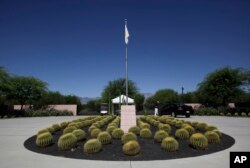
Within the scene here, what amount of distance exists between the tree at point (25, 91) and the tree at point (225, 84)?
2635cm

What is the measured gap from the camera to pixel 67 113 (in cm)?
4294

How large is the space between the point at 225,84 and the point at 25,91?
30826mm

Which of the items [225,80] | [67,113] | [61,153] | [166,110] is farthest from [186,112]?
[61,153]

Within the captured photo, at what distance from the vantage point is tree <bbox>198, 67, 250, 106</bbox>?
40.6 metres

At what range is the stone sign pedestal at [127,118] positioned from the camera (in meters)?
14.3

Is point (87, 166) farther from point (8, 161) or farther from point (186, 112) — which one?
point (186, 112)

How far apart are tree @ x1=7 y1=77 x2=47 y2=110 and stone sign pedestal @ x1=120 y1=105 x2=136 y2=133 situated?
3144 centimetres

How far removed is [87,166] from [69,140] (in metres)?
2.49

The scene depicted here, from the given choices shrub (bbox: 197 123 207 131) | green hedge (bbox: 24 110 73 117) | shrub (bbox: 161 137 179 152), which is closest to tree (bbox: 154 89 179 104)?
green hedge (bbox: 24 110 73 117)

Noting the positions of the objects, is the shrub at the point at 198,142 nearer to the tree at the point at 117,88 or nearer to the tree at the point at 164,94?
the tree at the point at 117,88

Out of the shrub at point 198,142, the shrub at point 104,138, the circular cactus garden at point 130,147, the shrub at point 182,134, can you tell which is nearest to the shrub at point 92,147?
the circular cactus garden at point 130,147

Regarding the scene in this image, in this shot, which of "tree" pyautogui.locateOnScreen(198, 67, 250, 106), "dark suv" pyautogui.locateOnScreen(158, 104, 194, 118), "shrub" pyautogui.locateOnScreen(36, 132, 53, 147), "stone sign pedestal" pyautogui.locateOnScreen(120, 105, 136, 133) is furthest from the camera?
"tree" pyautogui.locateOnScreen(198, 67, 250, 106)

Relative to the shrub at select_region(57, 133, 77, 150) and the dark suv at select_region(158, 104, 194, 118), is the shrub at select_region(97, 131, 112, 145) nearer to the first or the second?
the shrub at select_region(57, 133, 77, 150)

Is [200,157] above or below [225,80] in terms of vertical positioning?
below
